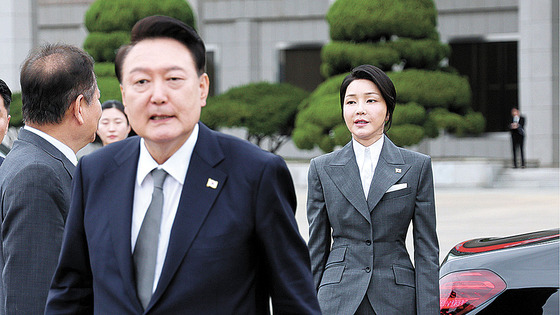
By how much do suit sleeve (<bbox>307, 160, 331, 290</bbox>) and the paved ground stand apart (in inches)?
202

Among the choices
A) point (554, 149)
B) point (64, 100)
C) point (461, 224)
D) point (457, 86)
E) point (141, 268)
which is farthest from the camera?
point (554, 149)

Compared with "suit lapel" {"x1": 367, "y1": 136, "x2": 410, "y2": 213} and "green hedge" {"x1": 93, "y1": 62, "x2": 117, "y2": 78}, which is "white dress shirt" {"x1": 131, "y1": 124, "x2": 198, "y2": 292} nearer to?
"suit lapel" {"x1": 367, "y1": 136, "x2": 410, "y2": 213}

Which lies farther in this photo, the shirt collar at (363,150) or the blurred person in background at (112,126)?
the blurred person in background at (112,126)

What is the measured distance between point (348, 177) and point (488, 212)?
10323 millimetres

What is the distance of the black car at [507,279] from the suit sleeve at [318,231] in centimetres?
61

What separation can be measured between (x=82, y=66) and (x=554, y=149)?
24.8 metres

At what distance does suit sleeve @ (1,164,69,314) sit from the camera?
2.57 metres

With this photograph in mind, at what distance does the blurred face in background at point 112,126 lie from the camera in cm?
566

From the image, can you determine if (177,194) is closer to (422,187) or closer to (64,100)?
(64,100)

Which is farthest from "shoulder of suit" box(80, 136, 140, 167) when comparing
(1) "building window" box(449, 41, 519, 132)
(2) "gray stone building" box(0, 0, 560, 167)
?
(1) "building window" box(449, 41, 519, 132)

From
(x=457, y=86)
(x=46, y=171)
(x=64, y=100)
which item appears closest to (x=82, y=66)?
(x=64, y=100)

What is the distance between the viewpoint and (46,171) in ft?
8.72

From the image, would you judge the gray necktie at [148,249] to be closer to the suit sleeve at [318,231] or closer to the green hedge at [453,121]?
the suit sleeve at [318,231]

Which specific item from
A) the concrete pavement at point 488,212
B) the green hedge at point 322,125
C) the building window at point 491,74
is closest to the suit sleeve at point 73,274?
the concrete pavement at point 488,212
